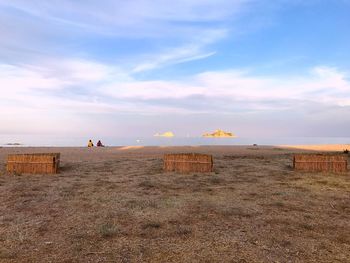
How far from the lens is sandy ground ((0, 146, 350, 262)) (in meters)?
7.26

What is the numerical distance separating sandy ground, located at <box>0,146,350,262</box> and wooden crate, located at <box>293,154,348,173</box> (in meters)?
3.50

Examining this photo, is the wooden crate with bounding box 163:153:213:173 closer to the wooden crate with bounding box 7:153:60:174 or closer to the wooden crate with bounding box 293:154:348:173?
the wooden crate with bounding box 293:154:348:173

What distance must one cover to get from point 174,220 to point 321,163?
1376 cm

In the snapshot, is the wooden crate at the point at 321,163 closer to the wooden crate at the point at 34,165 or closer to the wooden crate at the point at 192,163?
the wooden crate at the point at 192,163

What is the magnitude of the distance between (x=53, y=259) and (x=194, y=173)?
1290cm

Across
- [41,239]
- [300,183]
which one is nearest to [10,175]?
[41,239]

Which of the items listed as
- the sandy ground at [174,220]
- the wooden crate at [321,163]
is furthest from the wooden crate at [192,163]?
the wooden crate at [321,163]

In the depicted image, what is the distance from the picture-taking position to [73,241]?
792 cm

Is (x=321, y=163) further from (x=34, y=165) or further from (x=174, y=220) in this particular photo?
(x=34, y=165)

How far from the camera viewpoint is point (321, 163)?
801 inches

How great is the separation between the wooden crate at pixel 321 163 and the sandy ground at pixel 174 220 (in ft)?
11.5

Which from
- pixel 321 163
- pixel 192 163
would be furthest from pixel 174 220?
pixel 321 163

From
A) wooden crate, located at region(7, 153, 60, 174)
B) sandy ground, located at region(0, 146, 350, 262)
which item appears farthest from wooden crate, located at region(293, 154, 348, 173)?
wooden crate, located at region(7, 153, 60, 174)

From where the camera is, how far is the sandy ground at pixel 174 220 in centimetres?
726
